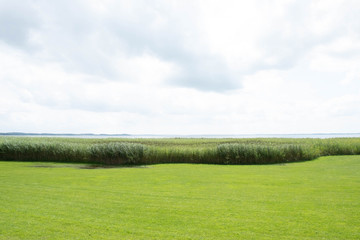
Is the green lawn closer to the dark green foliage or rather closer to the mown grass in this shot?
the dark green foliage

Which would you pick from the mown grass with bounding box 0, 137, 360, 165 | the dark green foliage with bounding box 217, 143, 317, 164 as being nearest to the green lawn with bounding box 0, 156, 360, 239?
the dark green foliage with bounding box 217, 143, 317, 164

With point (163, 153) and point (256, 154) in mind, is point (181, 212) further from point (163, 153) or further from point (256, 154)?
point (163, 153)

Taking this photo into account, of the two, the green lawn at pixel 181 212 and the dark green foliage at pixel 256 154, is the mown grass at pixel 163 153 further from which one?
the green lawn at pixel 181 212

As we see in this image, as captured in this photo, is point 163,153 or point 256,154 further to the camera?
point 163,153

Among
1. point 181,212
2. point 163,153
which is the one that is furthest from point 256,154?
point 181,212

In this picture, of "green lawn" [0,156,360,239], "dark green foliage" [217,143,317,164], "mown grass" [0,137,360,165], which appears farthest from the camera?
"mown grass" [0,137,360,165]

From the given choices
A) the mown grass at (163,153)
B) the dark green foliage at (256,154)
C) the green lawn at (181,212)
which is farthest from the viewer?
the mown grass at (163,153)

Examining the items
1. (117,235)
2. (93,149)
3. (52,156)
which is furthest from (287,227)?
(52,156)

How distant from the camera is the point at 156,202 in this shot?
22.1 feet

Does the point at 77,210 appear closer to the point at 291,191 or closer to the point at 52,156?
the point at 291,191

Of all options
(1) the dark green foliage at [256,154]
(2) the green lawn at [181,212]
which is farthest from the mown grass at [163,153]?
(2) the green lawn at [181,212]

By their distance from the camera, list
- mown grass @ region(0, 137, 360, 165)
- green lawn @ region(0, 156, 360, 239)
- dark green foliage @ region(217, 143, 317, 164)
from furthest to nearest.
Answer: mown grass @ region(0, 137, 360, 165)
dark green foliage @ region(217, 143, 317, 164)
green lawn @ region(0, 156, 360, 239)

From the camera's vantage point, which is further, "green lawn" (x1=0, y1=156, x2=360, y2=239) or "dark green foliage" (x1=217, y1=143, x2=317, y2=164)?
"dark green foliage" (x1=217, y1=143, x2=317, y2=164)

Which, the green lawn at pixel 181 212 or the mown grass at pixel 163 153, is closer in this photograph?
the green lawn at pixel 181 212
